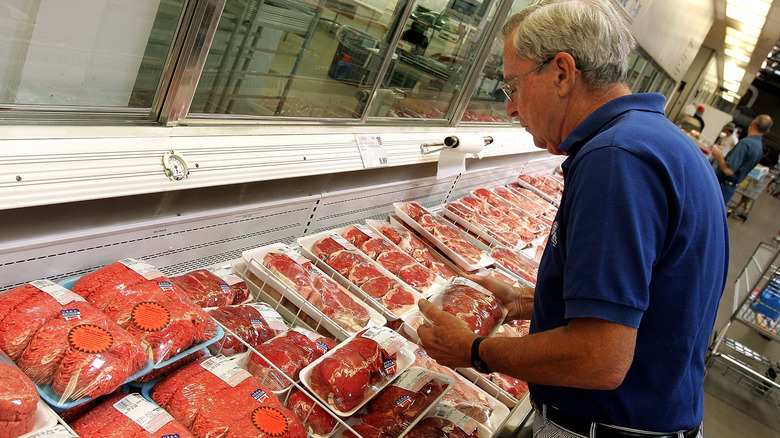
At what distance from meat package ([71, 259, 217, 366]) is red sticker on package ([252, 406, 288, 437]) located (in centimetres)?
28

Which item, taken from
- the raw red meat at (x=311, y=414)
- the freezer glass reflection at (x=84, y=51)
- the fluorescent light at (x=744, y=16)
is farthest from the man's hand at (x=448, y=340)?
the fluorescent light at (x=744, y=16)

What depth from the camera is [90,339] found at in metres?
1.31

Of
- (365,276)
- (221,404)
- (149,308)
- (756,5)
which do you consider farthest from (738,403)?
(756,5)

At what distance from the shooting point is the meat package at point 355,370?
1.77m

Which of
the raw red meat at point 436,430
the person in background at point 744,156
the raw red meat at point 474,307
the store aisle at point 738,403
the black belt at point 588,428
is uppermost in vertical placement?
the person in background at point 744,156

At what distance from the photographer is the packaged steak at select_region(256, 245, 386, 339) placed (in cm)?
219

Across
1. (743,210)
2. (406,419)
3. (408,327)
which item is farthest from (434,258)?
(743,210)

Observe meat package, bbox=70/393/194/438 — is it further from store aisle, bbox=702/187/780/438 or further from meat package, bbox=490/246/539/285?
store aisle, bbox=702/187/780/438

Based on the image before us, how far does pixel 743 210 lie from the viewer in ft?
51.3

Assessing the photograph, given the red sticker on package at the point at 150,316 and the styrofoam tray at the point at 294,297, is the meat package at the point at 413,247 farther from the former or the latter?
the red sticker on package at the point at 150,316

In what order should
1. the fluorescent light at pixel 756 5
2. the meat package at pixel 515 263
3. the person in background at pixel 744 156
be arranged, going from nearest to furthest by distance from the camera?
the meat package at pixel 515 263 → the person in background at pixel 744 156 → the fluorescent light at pixel 756 5

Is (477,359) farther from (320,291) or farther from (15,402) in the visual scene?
(15,402)

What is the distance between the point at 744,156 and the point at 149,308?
11120 mm

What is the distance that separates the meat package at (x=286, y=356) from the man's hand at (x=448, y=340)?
0.41 meters
